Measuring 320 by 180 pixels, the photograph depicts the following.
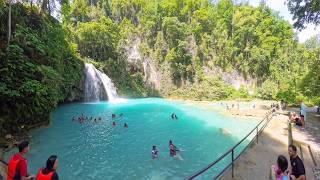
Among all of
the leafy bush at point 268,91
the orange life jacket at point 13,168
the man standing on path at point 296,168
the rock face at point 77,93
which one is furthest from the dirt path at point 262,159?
the leafy bush at point 268,91

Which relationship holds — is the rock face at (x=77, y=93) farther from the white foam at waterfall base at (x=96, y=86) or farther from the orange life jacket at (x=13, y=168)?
the orange life jacket at (x=13, y=168)

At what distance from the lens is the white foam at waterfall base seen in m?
43.3

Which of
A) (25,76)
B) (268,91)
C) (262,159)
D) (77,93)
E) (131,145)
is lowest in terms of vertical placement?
(131,145)

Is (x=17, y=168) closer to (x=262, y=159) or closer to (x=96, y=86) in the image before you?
(x=262, y=159)

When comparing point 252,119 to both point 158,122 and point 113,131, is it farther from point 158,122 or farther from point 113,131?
point 113,131

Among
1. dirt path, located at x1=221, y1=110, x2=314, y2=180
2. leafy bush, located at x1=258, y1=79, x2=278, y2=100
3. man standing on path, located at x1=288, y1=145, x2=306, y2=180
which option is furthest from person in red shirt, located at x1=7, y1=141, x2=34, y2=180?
leafy bush, located at x1=258, y1=79, x2=278, y2=100

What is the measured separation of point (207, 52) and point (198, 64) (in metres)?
4.23

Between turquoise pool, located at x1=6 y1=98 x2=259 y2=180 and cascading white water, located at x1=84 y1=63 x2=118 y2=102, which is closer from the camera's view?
turquoise pool, located at x1=6 y1=98 x2=259 y2=180

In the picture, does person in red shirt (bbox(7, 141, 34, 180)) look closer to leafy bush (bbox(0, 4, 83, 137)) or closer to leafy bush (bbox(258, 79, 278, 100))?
leafy bush (bbox(0, 4, 83, 137))

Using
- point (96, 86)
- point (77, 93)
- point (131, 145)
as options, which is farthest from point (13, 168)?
→ point (96, 86)

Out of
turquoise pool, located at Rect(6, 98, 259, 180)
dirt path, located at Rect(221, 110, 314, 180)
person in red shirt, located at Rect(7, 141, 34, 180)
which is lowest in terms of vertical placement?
turquoise pool, located at Rect(6, 98, 259, 180)

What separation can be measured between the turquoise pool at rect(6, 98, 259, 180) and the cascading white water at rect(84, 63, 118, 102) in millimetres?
13990

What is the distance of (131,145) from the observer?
60.8 ft

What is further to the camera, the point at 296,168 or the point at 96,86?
the point at 96,86
